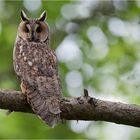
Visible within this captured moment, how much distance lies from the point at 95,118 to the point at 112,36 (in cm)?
707

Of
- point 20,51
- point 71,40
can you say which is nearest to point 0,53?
point 71,40

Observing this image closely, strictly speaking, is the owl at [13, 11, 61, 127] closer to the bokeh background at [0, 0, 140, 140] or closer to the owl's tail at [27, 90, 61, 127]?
the owl's tail at [27, 90, 61, 127]

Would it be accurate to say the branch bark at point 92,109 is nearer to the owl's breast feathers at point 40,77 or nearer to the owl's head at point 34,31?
the owl's breast feathers at point 40,77

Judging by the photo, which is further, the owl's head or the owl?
the owl's head

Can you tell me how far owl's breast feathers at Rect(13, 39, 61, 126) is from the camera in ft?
20.9

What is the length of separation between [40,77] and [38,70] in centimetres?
14

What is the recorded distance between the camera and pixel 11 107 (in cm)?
626

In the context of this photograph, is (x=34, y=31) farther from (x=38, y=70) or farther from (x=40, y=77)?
(x=40, y=77)

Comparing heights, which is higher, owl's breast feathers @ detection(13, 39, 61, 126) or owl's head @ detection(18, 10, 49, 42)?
owl's head @ detection(18, 10, 49, 42)

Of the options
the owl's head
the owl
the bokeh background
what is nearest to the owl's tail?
the owl

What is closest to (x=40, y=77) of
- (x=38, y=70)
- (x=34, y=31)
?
(x=38, y=70)

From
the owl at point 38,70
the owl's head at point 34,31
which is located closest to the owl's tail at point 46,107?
the owl at point 38,70

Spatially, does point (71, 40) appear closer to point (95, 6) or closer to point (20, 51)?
point (95, 6)

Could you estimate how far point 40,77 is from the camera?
6949mm
